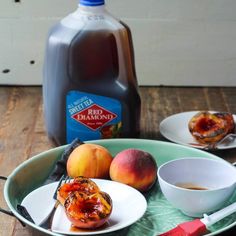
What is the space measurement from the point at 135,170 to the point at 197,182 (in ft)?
0.31

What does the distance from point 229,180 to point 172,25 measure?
770 millimetres

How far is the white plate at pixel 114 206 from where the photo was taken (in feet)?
3.16

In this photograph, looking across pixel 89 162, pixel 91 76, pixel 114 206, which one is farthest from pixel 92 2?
pixel 114 206

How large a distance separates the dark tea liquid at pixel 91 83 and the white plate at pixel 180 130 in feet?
0.30

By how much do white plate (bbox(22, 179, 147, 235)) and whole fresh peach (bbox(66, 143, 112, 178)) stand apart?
3cm

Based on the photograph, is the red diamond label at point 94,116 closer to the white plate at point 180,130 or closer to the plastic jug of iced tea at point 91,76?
the plastic jug of iced tea at point 91,76

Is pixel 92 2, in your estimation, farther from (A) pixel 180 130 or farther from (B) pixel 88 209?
(B) pixel 88 209

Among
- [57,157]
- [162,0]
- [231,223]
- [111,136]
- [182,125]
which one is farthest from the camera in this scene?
[162,0]

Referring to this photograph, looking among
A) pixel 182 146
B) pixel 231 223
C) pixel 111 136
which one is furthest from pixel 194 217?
pixel 111 136

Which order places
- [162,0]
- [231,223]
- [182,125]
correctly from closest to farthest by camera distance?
[231,223], [182,125], [162,0]

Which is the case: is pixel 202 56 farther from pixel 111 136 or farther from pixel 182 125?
pixel 111 136

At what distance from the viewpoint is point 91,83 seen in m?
1.29

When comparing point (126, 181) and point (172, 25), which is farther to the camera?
point (172, 25)

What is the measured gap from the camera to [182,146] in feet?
4.04
